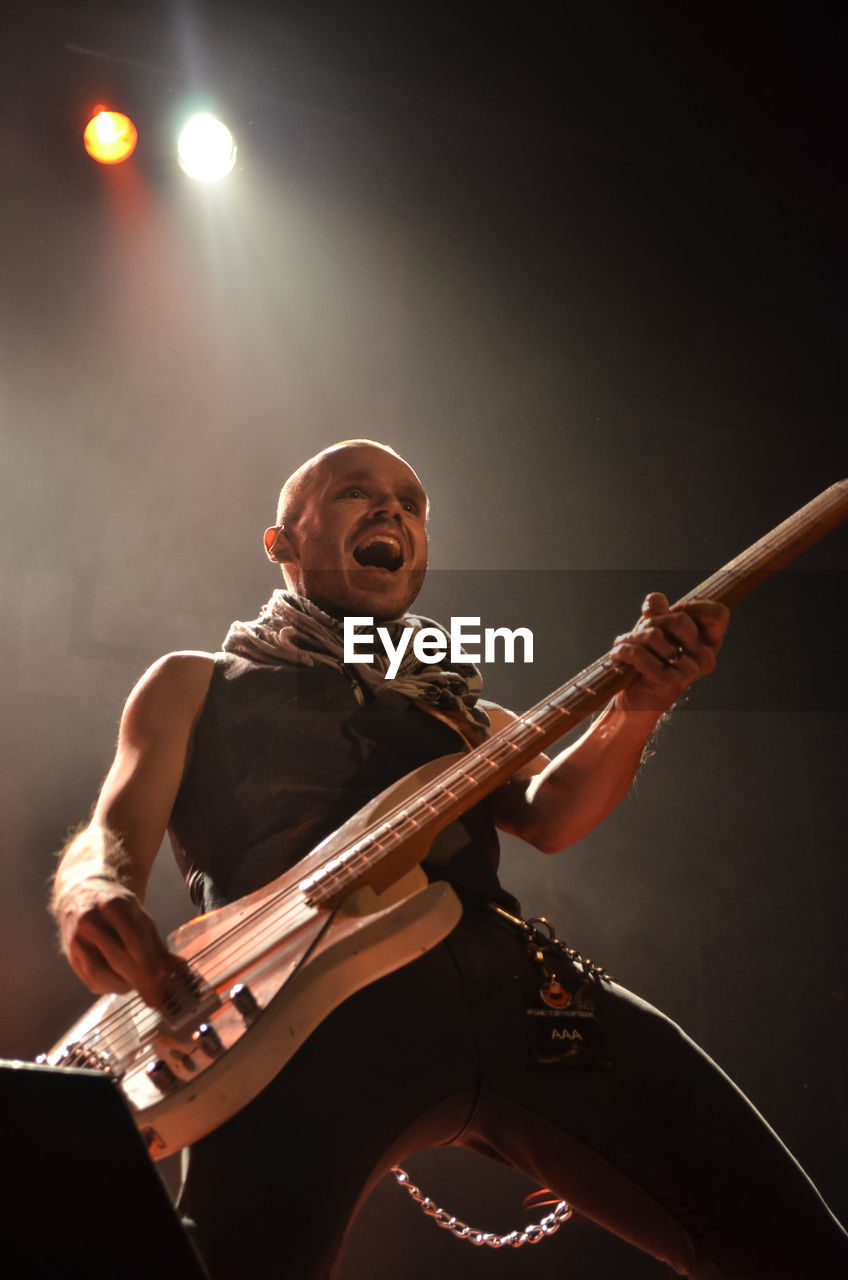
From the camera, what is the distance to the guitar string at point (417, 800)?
1.49 metres

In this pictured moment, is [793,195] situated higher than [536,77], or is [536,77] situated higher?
[536,77]

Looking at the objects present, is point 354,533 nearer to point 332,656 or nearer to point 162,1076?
point 332,656

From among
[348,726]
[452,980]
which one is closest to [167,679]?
[348,726]

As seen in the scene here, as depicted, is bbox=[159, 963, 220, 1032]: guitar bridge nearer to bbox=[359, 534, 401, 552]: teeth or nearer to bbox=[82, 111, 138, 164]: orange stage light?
bbox=[359, 534, 401, 552]: teeth

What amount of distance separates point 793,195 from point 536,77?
3.43 feet

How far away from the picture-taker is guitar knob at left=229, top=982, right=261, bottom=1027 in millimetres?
1371

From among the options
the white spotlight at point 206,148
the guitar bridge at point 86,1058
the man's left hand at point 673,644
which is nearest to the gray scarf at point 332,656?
the man's left hand at point 673,644

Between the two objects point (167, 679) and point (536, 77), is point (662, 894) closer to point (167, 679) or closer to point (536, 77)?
point (167, 679)

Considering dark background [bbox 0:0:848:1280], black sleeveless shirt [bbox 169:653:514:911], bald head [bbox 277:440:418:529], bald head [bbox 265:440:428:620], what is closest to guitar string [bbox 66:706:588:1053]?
black sleeveless shirt [bbox 169:653:514:911]

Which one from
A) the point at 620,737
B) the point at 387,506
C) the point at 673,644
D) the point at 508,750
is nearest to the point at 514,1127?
the point at 508,750

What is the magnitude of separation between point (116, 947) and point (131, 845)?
32 centimetres

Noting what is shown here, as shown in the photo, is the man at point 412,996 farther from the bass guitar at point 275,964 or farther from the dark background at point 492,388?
the dark background at point 492,388

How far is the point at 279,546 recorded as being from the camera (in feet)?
8.03

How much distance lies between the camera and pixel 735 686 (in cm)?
357
